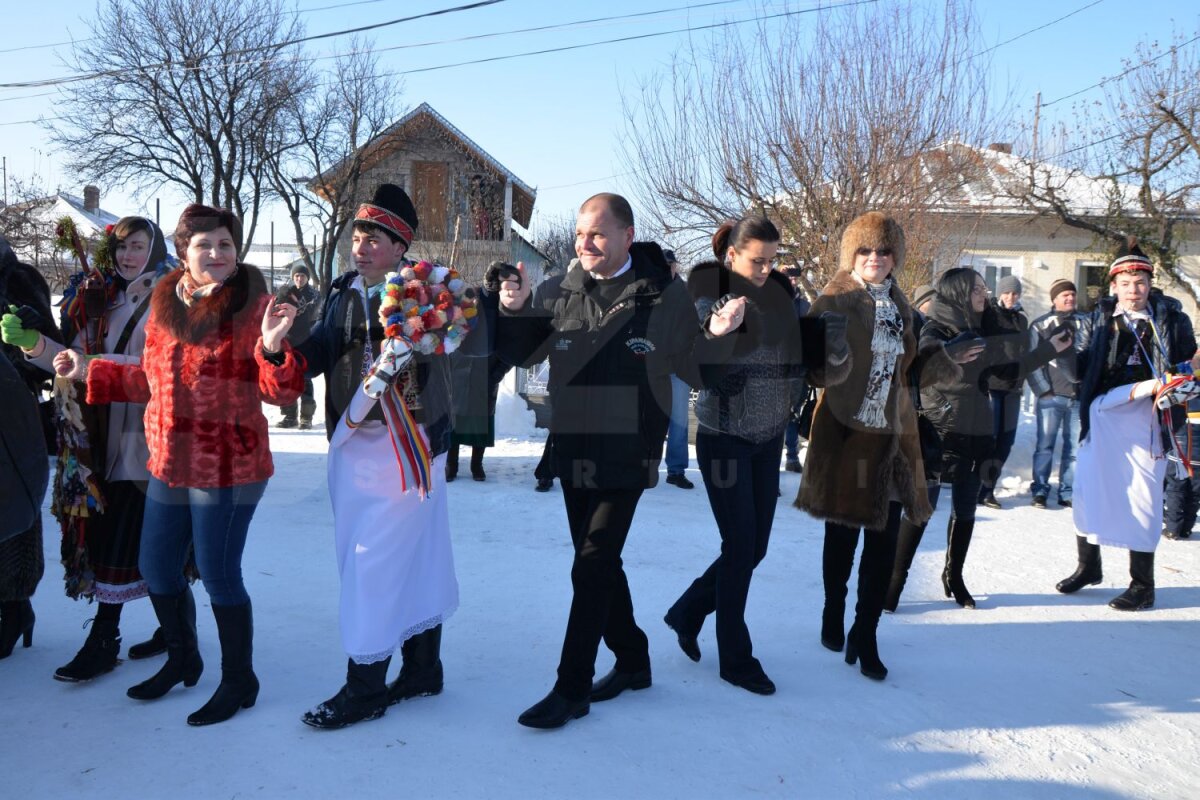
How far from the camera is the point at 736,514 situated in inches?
150

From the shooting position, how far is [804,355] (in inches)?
157

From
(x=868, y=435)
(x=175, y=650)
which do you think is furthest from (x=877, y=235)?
(x=175, y=650)

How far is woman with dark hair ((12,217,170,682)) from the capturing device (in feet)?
12.4

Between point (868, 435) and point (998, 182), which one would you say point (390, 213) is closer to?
point (868, 435)

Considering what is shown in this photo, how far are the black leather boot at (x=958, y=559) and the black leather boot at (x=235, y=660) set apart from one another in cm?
383

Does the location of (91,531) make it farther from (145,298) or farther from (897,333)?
(897,333)

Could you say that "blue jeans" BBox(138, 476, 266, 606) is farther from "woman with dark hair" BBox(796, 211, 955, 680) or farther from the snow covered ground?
"woman with dark hair" BBox(796, 211, 955, 680)

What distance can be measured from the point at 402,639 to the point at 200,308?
147cm

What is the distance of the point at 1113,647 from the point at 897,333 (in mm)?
2069

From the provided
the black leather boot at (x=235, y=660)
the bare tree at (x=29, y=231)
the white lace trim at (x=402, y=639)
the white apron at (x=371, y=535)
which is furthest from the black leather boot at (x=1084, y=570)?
the bare tree at (x=29, y=231)

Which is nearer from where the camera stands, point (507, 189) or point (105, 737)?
point (105, 737)

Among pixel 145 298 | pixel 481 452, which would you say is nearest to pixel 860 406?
pixel 145 298

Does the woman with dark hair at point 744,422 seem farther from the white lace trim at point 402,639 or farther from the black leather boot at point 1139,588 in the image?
the black leather boot at point 1139,588

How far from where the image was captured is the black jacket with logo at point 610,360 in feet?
11.1
